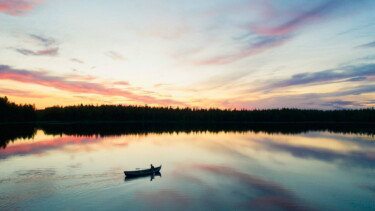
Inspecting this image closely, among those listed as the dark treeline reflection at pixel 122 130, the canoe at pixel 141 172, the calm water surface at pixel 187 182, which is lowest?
the calm water surface at pixel 187 182

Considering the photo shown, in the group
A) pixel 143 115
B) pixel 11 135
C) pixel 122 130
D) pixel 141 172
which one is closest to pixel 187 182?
pixel 141 172

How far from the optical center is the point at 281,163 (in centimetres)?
3866

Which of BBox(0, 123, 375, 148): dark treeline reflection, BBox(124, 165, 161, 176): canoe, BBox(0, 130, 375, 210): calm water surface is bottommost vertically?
BBox(0, 130, 375, 210): calm water surface

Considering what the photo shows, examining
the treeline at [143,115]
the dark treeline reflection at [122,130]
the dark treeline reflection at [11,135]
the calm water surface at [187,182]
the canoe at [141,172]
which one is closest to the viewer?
the calm water surface at [187,182]

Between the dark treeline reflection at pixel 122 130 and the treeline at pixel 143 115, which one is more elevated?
the treeline at pixel 143 115

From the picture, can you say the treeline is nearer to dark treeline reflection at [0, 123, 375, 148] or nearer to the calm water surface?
dark treeline reflection at [0, 123, 375, 148]

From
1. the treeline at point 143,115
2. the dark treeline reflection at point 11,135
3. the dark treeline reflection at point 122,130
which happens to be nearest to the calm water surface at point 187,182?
the dark treeline reflection at point 11,135

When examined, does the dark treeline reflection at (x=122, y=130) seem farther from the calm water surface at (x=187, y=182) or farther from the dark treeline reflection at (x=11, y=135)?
the calm water surface at (x=187, y=182)

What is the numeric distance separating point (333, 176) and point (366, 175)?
4.91m

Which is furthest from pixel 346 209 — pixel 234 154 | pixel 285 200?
pixel 234 154

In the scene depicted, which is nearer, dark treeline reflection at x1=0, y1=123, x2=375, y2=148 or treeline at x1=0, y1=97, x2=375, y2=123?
dark treeline reflection at x1=0, y1=123, x2=375, y2=148

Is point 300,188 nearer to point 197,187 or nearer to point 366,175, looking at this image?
point 197,187

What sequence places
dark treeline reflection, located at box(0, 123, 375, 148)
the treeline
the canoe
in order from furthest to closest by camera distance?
the treeline → dark treeline reflection, located at box(0, 123, 375, 148) → the canoe

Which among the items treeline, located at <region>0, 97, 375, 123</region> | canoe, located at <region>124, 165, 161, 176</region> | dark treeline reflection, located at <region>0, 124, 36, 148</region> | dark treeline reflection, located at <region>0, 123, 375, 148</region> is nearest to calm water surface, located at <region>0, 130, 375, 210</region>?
canoe, located at <region>124, 165, 161, 176</region>
